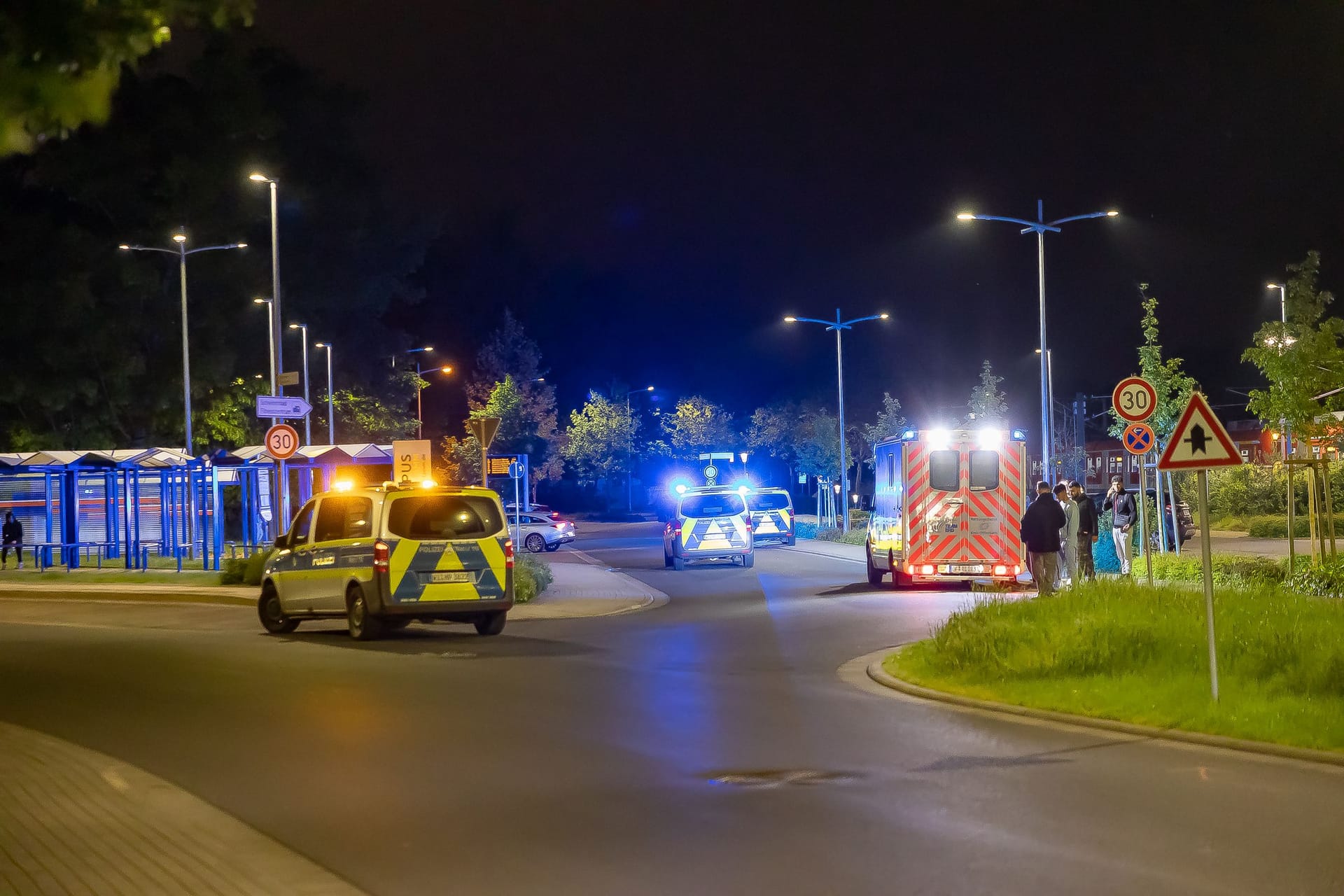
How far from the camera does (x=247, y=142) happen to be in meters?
57.7

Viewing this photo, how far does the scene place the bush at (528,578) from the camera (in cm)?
2494

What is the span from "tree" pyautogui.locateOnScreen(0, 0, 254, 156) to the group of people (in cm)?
1525

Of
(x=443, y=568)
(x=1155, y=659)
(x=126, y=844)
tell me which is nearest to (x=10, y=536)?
(x=443, y=568)

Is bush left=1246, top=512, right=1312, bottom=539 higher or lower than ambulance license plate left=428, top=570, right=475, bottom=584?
lower

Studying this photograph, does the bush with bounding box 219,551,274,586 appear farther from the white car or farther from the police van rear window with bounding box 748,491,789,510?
the police van rear window with bounding box 748,491,789,510

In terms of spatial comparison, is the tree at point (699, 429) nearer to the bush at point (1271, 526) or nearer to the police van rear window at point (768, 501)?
the police van rear window at point (768, 501)

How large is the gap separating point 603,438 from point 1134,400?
69849mm

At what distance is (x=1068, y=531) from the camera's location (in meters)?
23.6

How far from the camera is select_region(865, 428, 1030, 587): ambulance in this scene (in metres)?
24.9

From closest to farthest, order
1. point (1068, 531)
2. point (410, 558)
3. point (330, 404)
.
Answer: point (410, 558) < point (1068, 531) < point (330, 404)

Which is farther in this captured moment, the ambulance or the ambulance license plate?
the ambulance

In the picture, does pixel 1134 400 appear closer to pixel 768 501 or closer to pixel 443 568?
pixel 443 568

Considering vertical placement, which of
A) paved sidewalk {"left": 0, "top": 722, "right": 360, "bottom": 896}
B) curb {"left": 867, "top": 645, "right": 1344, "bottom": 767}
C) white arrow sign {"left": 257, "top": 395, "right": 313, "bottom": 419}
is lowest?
curb {"left": 867, "top": 645, "right": 1344, "bottom": 767}

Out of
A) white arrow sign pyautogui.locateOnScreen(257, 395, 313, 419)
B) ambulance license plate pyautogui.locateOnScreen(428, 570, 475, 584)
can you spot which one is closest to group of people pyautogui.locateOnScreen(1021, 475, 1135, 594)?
ambulance license plate pyautogui.locateOnScreen(428, 570, 475, 584)
